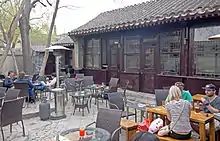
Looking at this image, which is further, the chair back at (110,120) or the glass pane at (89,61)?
the glass pane at (89,61)

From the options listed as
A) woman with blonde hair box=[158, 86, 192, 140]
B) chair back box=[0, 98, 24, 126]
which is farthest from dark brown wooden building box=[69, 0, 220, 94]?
chair back box=[0, 98, 24, 126]

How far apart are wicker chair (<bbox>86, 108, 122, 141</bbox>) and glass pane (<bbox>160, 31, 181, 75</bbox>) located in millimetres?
4327

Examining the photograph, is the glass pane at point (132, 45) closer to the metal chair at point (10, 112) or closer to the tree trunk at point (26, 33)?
the metal chair at point (10, 112)

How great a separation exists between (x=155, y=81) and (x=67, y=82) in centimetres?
326

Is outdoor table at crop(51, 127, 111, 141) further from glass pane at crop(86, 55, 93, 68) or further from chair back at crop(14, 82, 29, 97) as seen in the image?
glass pane at crop(86, 55, 93, 68)

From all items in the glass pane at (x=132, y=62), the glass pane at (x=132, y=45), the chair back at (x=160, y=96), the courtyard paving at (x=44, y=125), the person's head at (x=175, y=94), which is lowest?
the courtyard paving at (x=44, y=125)

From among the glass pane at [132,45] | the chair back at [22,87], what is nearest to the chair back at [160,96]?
the glass pane at [132,45]

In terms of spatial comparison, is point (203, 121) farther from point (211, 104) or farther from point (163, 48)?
point (163, 48)

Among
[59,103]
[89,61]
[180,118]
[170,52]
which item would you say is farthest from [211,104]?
[89,61]

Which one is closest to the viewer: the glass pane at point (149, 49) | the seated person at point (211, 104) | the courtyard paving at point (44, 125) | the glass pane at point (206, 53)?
the seated person at point (211, 104)

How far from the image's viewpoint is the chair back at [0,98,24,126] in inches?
153

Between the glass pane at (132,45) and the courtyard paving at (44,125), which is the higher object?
the glass pane at (132,45)

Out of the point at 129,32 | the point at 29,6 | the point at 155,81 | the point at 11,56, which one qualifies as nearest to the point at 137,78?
the point at 155,81

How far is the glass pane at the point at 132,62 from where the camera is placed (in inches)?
320
